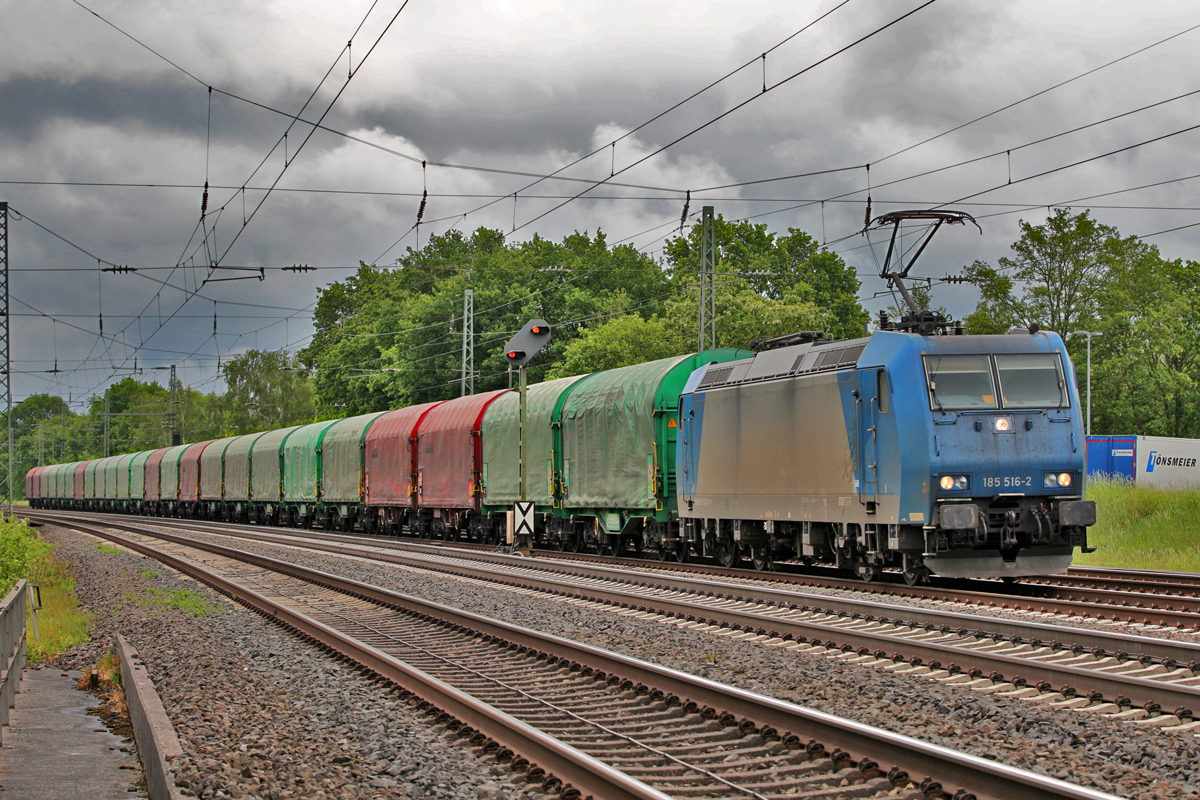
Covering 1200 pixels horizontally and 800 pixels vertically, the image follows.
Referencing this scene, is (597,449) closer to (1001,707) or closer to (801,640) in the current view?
(801,640)

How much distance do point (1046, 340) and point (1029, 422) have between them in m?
1.30

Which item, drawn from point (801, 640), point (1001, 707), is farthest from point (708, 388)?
point (1001, 707)

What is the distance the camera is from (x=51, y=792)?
21.3 feet

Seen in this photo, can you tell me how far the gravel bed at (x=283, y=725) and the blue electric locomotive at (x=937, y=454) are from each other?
727cm

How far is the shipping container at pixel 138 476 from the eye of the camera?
64312 mm

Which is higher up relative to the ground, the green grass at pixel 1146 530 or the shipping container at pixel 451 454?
the shipping container at pixel 451 454

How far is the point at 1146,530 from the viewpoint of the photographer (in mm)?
21438

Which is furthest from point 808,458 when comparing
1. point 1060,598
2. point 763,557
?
point 1060,598

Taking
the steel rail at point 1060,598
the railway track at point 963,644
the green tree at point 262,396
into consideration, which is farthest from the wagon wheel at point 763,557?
the green tree at point 262,396

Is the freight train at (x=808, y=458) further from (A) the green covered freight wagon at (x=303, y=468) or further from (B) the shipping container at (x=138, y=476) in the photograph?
(B) the shipping container at (x=138, y=476)

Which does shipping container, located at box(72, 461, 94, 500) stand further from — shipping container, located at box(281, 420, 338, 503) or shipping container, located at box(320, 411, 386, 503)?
shipping container, located at box(320, 411, 386, 503)

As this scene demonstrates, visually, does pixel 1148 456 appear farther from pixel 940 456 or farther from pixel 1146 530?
pixel 940 456

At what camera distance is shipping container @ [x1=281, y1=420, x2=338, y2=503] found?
40375mm

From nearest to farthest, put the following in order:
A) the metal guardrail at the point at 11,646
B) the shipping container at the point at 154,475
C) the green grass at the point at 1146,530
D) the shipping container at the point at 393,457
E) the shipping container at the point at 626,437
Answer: the metal guardrail at the point at 11,646 → the green grass at the point at 1146,530 → the shipping container at the point at 626,437 → the shipping container at the point at 393,457 → the shipping container at the point at 154,475
